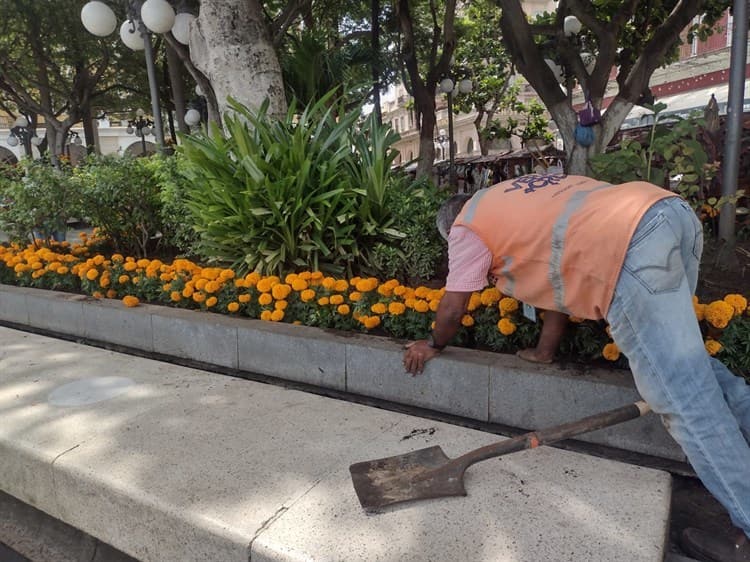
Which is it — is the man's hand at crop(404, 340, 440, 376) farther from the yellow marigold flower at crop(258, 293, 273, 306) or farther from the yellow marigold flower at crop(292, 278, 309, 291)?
the yellow marigold flower at crop(258, 293, 273, 306)

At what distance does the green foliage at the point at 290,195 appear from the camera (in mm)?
3832

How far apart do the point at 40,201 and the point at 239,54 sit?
245cm

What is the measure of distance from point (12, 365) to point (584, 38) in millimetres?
11820

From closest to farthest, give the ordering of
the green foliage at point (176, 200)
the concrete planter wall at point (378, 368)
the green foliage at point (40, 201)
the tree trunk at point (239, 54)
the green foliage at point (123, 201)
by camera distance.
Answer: the concrete planter wall at point (378, 368) < the tree trunk at point (239, 54) < the green foliage at point (176, 200) < the green foliage at point (123, 201) < the green foliage at point (40, 201)

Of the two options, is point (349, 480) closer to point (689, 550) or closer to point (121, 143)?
point (689, 550)

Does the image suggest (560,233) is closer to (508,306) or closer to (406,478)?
(508,306)

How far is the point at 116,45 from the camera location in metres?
15.1

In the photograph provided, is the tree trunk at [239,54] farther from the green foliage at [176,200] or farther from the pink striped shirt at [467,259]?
the pink striped shirt at [467,259]

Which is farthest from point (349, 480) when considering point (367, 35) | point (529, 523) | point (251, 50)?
point (367, 35)

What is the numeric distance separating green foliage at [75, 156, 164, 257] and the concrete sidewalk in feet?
8.09

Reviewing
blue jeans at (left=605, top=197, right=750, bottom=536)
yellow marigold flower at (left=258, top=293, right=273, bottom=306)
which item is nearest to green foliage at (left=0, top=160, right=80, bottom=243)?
yellow marigold flower at (left=258, top=293, right=273, bottom=306)

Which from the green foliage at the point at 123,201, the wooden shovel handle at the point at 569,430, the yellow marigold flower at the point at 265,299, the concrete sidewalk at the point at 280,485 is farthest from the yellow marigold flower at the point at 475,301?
the green foliage at the point at 123,201

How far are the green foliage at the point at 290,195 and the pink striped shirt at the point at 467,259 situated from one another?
→ 5.31 feet

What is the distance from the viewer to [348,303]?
3.44m
